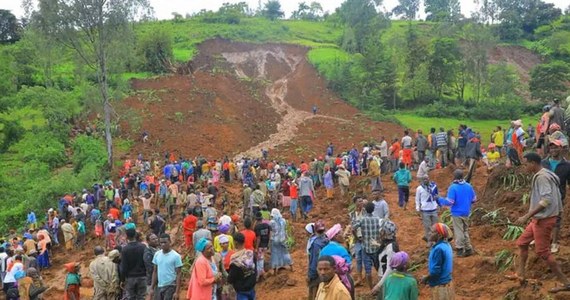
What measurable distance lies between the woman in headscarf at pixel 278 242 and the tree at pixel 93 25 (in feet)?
61.1

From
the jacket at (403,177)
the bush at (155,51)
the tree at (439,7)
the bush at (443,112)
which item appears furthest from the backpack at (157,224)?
the tree at (439,7)

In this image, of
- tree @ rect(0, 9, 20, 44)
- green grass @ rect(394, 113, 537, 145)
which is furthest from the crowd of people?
tree @ rect(0, 9, 20, 44)

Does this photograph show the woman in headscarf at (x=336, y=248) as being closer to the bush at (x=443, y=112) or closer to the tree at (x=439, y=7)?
the bush at (x=443, y=112)

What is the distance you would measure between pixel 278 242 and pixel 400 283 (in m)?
5.17

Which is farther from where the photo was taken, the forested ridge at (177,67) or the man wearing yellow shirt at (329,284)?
the forested ridge at (177,67)

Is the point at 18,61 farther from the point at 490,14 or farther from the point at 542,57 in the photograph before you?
the point at 490,14

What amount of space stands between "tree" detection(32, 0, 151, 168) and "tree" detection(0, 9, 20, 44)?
28.9 metres

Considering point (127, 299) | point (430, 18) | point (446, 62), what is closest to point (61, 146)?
point (127, 299)

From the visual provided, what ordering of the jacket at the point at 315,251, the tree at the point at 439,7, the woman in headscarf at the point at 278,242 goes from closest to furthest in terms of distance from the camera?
1. the jacket at the point at 315,251
2. the woman in headscarf at the point at 278,242
3. the tree at the point at 439,7

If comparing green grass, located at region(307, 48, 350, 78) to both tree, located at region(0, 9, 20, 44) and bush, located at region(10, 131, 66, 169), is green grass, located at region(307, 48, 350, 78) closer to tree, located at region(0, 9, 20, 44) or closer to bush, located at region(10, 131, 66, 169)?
bush, located at region(10, 131, 66, 169)

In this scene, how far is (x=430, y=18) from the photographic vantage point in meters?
92.4

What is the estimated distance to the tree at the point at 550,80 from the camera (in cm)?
4266

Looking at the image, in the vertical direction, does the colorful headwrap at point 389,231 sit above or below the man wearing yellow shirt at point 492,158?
above

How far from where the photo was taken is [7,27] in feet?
166
